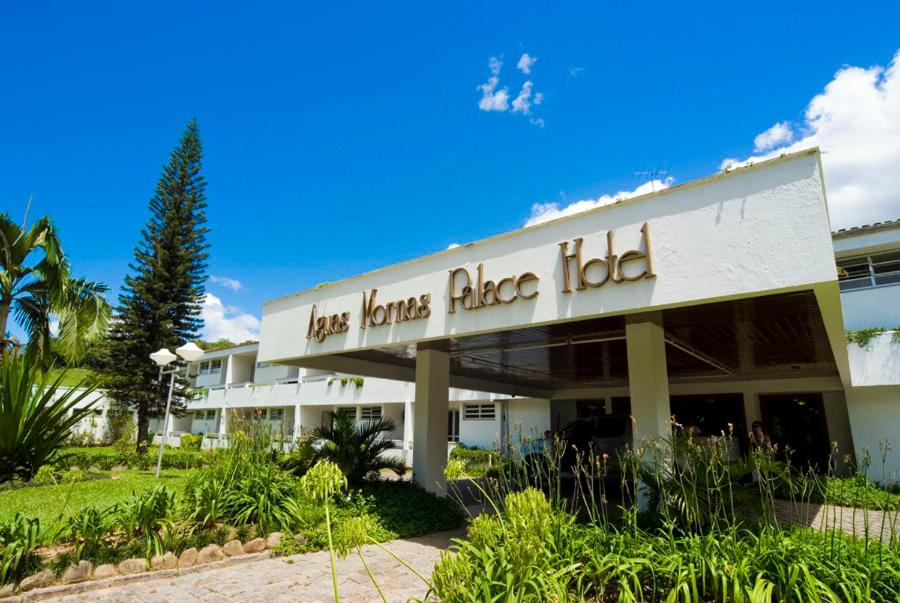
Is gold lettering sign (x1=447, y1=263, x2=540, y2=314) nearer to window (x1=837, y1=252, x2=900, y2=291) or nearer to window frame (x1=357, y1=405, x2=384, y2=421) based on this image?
window (x1=837, y1=252, x2=900, y2=291)

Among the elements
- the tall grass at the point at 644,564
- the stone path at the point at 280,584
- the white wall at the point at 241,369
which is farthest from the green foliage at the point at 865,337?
the white wall at the point at 241,369

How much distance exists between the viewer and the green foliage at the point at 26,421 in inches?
133

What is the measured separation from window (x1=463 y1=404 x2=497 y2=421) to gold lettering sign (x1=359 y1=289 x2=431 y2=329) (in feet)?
43.1

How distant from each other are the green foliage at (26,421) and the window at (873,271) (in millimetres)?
16954

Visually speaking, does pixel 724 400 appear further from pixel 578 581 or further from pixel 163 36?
pixel 163 36

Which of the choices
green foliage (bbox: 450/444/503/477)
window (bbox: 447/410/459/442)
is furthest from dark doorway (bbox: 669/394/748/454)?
window (bbox: 447/410/459/442)

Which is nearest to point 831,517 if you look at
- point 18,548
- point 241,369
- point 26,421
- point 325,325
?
point 325,325

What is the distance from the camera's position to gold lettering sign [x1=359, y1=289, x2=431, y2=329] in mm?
7426

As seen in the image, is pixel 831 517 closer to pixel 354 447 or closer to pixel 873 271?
pixel 873 271

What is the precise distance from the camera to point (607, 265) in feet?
18.6

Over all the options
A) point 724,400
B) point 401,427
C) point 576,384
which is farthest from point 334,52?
point 401,427

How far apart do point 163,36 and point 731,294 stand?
10.6m

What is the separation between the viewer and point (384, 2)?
877 centimetres

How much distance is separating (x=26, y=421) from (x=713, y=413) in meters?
17.5
